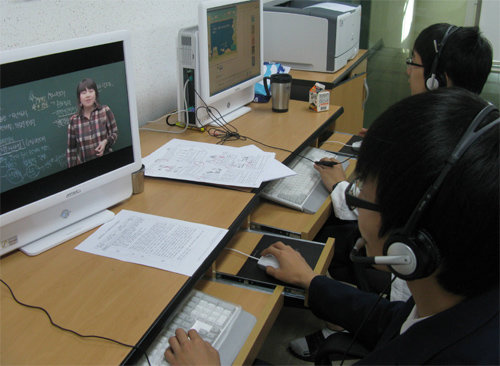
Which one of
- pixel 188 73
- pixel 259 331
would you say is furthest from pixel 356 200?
pixel 188 73

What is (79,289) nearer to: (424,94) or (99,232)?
(99,232)

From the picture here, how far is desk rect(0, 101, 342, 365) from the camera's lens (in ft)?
2.89

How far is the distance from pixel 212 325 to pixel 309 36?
1.91m

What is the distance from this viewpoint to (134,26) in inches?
75.4

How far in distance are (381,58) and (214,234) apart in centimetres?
282

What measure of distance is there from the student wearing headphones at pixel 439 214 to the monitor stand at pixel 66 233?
2.39 ft

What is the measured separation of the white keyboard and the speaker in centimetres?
45

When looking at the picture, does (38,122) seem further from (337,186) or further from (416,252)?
(337,186)

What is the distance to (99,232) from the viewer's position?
1.20m

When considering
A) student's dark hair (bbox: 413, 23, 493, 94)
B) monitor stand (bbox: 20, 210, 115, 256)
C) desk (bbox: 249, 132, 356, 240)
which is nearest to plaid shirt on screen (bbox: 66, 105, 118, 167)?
monitor stand (bbox: 20, 210, 115, 256)

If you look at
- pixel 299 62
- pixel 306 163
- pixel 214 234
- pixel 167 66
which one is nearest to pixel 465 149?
pixel 214 234

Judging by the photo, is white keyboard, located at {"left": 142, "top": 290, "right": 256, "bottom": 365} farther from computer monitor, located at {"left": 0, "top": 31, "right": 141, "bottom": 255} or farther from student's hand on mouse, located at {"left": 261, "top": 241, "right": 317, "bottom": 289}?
computer monitor, located at {"left": 0, "top": 31, "right": 141, "bottom": 255}

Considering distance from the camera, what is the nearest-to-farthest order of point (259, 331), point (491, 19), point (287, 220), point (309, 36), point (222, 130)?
point (259, 331) < point (287, 220) < point (222, 130) < point (309, 36) < point (491, 19)

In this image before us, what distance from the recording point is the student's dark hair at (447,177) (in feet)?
2.05
